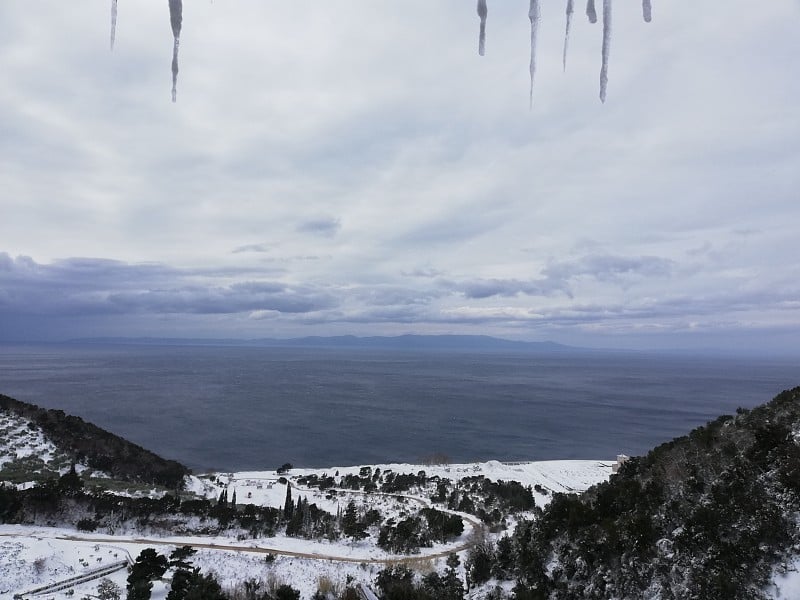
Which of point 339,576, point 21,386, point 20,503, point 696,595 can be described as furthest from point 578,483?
point 21,386

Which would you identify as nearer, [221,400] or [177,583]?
[177,583]

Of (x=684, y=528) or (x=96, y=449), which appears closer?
(x=684, y=528)

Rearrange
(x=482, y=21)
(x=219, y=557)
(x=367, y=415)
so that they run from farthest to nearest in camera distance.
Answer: (x=367, y=415) < (x=219, y=557) < (x=482, y=21)

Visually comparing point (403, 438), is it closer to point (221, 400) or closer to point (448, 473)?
point (448, 473)

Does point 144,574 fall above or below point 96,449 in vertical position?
above

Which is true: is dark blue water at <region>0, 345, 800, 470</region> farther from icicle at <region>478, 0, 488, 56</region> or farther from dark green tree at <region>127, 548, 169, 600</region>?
icicle at <region>478, 0, 488, 56</region>

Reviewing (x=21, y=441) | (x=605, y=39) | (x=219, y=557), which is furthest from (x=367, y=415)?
(x=605, y=39)

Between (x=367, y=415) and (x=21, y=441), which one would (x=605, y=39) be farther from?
(x=367, y=415)

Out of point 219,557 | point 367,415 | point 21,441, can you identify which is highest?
point 219,557

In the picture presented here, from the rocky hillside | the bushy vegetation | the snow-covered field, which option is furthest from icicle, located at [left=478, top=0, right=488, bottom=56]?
the rocky hillside

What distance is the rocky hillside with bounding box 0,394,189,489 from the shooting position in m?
41.8

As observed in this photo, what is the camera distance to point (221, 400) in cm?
11238

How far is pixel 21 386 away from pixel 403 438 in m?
109

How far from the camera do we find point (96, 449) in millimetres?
44094
